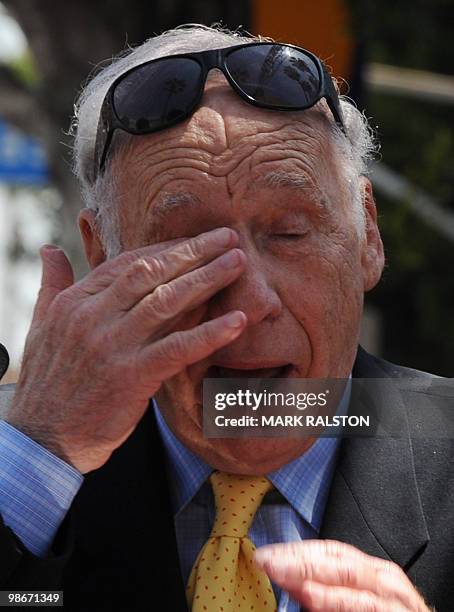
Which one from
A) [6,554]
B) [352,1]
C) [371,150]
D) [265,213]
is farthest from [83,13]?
[6,554]

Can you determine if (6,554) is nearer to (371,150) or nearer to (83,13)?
(371,150)

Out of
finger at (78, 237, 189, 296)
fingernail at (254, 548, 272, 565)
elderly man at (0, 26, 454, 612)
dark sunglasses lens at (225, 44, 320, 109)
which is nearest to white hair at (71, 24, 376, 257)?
elderly man at (0, 26, 454, 612)

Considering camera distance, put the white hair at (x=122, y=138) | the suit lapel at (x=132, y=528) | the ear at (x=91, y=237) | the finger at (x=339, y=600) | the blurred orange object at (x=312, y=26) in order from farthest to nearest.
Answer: the blurred orange object at (x=312, y=26)
the ear at (x=91, y=237)
the white hair at (x=122, y=138)
the suit lapel at (x=132, y=528)
the finger at (x=339, y=600)

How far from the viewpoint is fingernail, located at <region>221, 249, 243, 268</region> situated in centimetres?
213

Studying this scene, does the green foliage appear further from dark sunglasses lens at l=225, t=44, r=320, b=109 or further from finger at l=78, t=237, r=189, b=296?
finger at l=78, t=237, r=189, b=296

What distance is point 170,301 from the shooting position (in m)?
2.07

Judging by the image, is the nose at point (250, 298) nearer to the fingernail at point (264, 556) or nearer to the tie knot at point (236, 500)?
the tie knot at point (236, 500)

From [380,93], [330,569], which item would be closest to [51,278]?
[330,569]

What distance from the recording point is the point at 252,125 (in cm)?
242

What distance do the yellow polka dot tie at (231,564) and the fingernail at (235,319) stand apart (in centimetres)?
48

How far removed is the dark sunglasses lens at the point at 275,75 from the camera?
8.00 ft

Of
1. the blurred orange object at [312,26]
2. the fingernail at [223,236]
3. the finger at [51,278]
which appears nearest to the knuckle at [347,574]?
the fingernail at [223,236]

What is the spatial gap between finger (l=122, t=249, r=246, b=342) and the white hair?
469 mm

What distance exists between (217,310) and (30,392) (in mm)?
422
